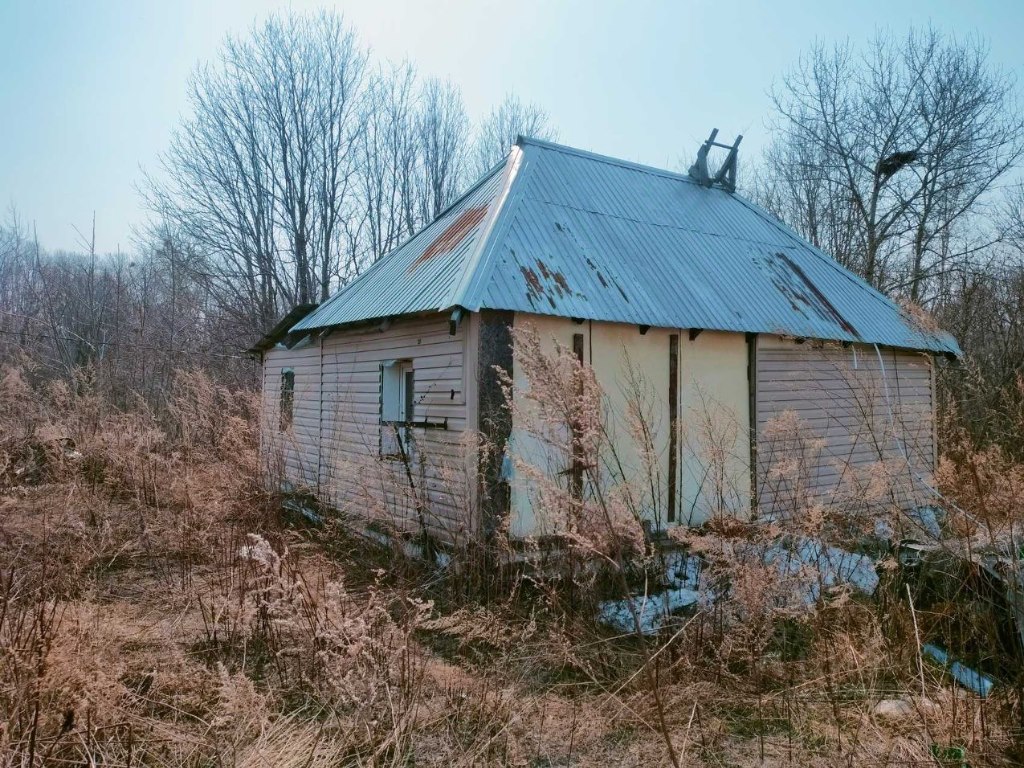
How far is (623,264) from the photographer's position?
8516 millimetres

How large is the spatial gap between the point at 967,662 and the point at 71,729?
14.8 feet

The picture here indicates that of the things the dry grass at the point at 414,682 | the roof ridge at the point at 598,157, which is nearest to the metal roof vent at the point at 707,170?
the roof ridge at the point at 598,157

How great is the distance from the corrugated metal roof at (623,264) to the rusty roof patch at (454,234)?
0.34ft

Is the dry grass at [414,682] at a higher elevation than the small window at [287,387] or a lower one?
lower

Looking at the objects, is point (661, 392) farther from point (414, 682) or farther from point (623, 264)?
point (414, 682)

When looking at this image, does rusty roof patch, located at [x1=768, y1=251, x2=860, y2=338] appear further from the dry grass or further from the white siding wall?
the dry grass

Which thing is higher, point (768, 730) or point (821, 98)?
point (821, 98)

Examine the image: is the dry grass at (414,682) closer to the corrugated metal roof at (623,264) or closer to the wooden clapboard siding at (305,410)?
the corrugated metal roof at (623,264)

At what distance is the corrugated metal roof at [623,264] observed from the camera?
746 centimetres

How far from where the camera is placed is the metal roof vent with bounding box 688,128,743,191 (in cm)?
1209

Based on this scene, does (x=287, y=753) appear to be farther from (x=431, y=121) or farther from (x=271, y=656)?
(x=431, y=121)

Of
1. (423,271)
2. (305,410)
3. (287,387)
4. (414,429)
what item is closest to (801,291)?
(423,271)

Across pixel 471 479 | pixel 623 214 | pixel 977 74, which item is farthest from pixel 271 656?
pixel 977 74

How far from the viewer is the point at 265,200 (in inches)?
851
